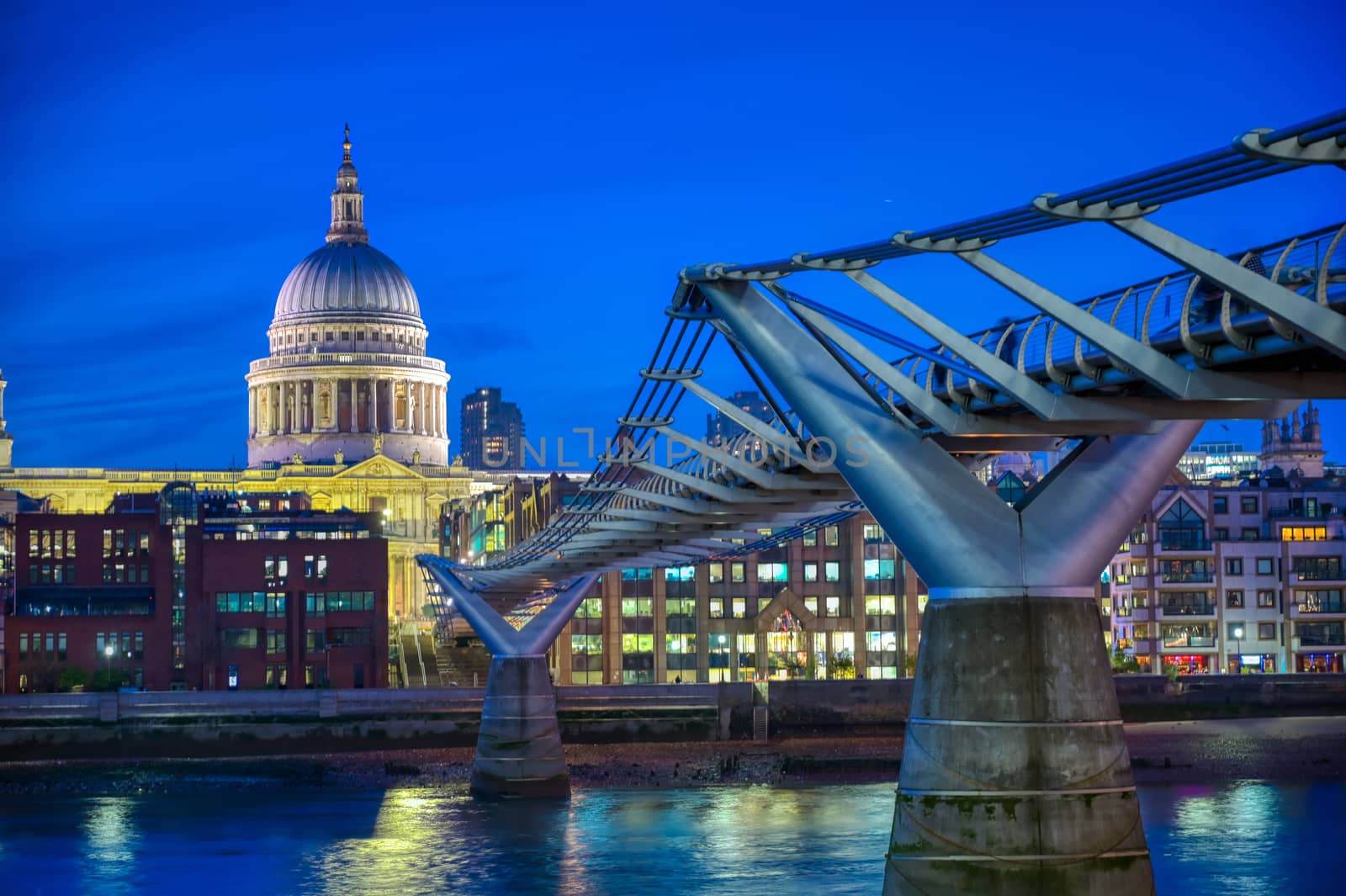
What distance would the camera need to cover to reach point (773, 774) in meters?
72.8

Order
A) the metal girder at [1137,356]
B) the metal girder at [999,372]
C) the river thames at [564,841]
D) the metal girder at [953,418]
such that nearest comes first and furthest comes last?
the metal girder at [1137,356], the metal girder at [999,372], the metal girder at [953,418], the river thames at [564,841]

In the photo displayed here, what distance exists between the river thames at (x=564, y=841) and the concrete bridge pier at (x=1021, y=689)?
59.9 ft

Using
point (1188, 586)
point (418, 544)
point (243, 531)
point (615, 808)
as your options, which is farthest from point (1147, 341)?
point (418, 544)

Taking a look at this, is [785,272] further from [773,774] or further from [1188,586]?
[1188,586]

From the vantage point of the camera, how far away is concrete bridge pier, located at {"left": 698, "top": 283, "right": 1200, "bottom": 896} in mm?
25219

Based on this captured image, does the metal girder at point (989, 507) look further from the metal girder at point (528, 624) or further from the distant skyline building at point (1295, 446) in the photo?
the distant skyline building at point (1295, 446)

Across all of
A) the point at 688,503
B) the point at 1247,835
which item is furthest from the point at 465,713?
the point at 688,503

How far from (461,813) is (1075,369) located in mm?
39731

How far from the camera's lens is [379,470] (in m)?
191

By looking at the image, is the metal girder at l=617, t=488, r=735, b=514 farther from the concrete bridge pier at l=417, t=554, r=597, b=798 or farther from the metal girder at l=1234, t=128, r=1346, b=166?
the metal girder at l=1234, t=128, r=1346, b=166

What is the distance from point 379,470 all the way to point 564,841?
140 meters

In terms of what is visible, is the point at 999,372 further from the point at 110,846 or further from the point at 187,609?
the point at 187,609

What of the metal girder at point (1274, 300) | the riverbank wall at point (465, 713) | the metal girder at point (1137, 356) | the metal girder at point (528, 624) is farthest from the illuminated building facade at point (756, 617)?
the metal girder at point (1274, 300)

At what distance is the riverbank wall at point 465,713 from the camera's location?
82312mm
